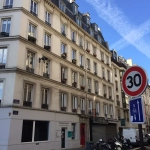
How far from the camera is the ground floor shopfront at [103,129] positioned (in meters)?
26.2

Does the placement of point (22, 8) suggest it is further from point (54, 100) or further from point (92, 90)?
point (92, 90)

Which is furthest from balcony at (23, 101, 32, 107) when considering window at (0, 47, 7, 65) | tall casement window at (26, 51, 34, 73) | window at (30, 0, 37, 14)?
window at (30, 0, 37, 14)

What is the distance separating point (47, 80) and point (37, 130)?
17.0ft

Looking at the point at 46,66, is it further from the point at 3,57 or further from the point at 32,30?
the point at 3,57

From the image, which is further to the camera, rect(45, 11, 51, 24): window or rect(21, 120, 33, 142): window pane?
rect(45, 11, 51, 24): window

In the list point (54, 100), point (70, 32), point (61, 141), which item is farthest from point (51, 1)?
point (61, 141)

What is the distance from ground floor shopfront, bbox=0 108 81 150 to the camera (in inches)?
594

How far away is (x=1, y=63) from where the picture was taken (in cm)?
1716

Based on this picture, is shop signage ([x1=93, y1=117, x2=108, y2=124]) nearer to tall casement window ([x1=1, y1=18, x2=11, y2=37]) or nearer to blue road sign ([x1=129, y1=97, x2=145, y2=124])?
tall casement window ([x1=1, y1=18, x2=11, y2=37])

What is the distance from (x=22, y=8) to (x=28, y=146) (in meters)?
13.0

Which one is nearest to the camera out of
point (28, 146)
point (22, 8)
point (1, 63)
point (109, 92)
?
point (28, 146)

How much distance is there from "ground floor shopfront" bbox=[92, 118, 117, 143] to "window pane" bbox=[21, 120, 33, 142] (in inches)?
443

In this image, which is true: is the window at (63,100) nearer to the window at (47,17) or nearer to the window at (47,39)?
the window at (47,39)

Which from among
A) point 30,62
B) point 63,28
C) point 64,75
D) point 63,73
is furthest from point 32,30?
point 64,75
